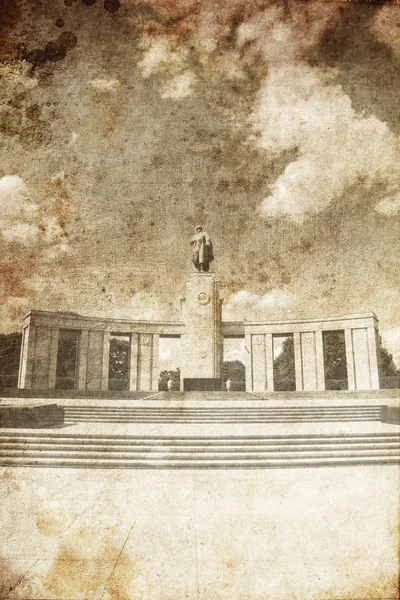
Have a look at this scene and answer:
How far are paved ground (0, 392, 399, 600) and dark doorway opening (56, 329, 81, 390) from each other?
0.83 meters

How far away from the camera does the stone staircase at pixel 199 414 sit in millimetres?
4539

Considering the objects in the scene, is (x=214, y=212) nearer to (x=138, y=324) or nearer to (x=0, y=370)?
(x=138, y=324)

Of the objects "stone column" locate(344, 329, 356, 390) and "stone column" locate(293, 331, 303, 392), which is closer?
"stone column" locate(344, 329, 356, 390)

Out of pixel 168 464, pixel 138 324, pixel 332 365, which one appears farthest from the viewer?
pixel 332 365

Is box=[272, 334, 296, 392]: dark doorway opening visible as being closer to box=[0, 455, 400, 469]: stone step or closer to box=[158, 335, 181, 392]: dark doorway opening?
box=[0, 455, 400, 469]: stone step

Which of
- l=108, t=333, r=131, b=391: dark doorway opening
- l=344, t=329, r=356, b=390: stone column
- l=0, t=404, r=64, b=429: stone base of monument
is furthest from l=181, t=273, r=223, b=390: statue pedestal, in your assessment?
l=0, t=404, r=64, b=429: stone base of monument

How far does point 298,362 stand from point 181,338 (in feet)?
5.59

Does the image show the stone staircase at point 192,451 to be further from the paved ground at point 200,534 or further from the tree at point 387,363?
the tree at point 387,363

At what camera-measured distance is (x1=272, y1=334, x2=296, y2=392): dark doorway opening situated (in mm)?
5045

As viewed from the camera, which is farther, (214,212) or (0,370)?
(214,212)

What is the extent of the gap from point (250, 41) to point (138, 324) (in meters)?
3.43

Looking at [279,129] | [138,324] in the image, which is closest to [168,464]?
[138,324]

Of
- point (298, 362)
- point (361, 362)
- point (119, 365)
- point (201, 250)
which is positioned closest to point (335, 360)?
point (298, 362)

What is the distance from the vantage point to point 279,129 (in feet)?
15.6
